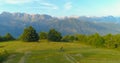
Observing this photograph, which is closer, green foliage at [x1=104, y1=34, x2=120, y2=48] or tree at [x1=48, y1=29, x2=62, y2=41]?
green foliage at [x1=104, y1=34, x2=120, y2=48]

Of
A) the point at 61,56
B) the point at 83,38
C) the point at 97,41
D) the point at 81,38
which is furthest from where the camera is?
the point at 81,38

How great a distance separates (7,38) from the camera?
176375 mm

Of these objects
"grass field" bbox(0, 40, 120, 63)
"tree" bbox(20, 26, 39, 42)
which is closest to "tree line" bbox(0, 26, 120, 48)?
"tree" bbox(20, 26, 39, 42)

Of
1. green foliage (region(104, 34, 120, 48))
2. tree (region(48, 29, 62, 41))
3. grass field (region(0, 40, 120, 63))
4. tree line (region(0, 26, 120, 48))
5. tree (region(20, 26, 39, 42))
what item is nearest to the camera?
grass field (region(0, 40, 120, 63))

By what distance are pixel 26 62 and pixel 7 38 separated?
111338mm

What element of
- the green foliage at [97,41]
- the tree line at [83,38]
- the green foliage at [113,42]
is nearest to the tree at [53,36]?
the tree line at [83,38]

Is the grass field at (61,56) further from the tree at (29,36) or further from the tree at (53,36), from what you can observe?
the tree at (53,36)

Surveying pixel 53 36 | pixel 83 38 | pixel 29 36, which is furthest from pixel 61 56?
pixel 83 38

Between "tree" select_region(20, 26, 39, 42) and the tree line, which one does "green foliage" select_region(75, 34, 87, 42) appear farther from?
"tree" select_region(20, 26, 39, 42)

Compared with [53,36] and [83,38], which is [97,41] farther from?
[83,38]

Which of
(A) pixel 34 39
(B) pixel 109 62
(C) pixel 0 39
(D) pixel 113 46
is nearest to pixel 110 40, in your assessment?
(D) pixel 113 46

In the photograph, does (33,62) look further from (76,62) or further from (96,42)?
(96,42)

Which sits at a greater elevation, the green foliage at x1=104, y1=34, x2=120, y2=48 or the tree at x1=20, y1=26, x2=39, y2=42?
the tree at x1=20, y1=26, x2=39, y2=42

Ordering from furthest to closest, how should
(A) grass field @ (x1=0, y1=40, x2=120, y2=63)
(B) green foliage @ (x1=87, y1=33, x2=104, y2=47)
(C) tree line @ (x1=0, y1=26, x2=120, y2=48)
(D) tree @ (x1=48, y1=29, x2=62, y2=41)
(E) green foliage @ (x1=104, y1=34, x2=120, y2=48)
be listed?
1. (D) tree @ (x1=48, y1=29, x2=62, y2=41)
2. (B) green foliage @ (x1=87, y1=33, x2=104, y2=47)
3. (C) tree line @ (x1=0, y1=26, x2=120, y2=48)
4. (E) green foliage @ (x1=104, y1=34, x2=120, y2=48)
5. (A) grass field @ (x1=0, y1=40, x2=120, y2=63)
